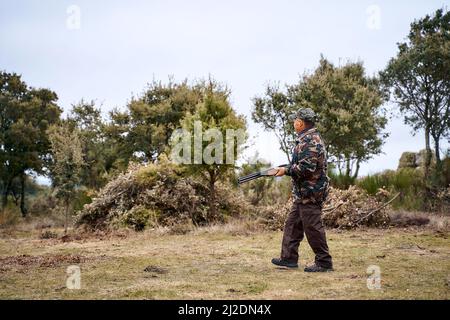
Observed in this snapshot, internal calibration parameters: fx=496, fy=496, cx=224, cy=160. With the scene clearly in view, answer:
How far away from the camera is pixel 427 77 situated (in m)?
22.2

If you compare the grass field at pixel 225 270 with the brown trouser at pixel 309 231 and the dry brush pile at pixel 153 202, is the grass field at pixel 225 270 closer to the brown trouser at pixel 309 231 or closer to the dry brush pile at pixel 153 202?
the brown trouser at pixel 309 231

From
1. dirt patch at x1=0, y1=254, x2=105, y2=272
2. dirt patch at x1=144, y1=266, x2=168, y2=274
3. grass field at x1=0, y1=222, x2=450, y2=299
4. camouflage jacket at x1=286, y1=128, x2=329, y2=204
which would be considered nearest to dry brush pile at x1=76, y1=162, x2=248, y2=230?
grass field at x1=0, y1=222, x2=450, y2=299

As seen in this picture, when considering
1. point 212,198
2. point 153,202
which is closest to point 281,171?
point 212,198

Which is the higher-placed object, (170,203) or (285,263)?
(170,203)

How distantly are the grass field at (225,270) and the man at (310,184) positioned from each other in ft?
1.38

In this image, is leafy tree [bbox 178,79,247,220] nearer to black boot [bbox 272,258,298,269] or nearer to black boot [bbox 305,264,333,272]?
black boot [bbox 272,258,298,269]

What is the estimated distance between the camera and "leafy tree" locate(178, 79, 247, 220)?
14.3m

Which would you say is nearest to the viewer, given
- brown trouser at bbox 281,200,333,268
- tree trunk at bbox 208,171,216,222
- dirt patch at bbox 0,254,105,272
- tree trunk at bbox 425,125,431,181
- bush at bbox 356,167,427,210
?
brown trouser at bbox 281,200,333,268

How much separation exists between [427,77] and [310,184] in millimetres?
17678

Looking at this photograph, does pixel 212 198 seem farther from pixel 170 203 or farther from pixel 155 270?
pixel 155 270

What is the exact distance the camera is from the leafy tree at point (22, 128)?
27844mm

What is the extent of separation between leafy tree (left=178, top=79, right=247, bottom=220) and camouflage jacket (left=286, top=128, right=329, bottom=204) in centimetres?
742
